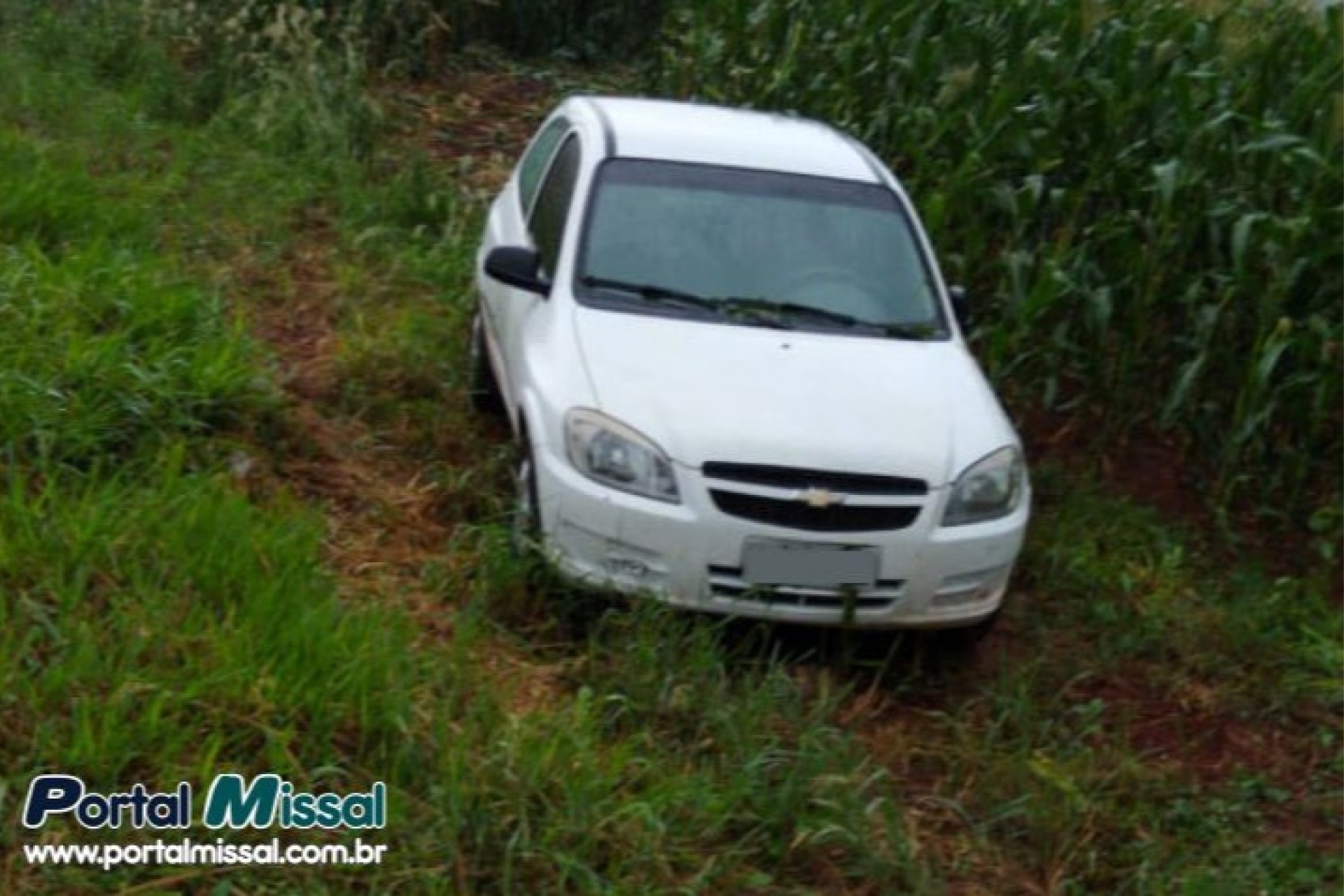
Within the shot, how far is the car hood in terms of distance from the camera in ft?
19.0

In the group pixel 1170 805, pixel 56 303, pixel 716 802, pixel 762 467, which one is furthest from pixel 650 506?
pixel 56 303

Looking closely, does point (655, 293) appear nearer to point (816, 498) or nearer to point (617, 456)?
point (617, 456)

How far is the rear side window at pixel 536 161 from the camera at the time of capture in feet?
26.4

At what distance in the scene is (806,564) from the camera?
5699 mm

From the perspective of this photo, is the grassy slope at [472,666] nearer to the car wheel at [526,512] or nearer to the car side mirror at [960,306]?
the car wheel at [526,512]

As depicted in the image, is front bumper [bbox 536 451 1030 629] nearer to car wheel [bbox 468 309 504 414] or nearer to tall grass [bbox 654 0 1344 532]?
car wheel [bbox 468 309 504 414]

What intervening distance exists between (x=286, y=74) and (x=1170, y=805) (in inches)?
A: 310

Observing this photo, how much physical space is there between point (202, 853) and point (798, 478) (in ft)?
7.51

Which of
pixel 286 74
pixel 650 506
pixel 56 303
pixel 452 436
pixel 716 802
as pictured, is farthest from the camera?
pixel 286 74

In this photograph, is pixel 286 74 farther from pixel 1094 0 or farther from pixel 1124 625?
pixel 1124 625

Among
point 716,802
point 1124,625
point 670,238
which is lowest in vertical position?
point 1124,625

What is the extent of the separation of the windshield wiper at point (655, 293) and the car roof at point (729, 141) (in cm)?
73

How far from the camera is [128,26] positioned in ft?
40.2

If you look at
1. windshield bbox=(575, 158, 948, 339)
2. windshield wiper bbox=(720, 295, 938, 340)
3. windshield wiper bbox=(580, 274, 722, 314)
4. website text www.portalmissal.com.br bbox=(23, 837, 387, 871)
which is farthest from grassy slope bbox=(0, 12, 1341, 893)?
windshield wiper bbox=(720, 295, 938, 340)
